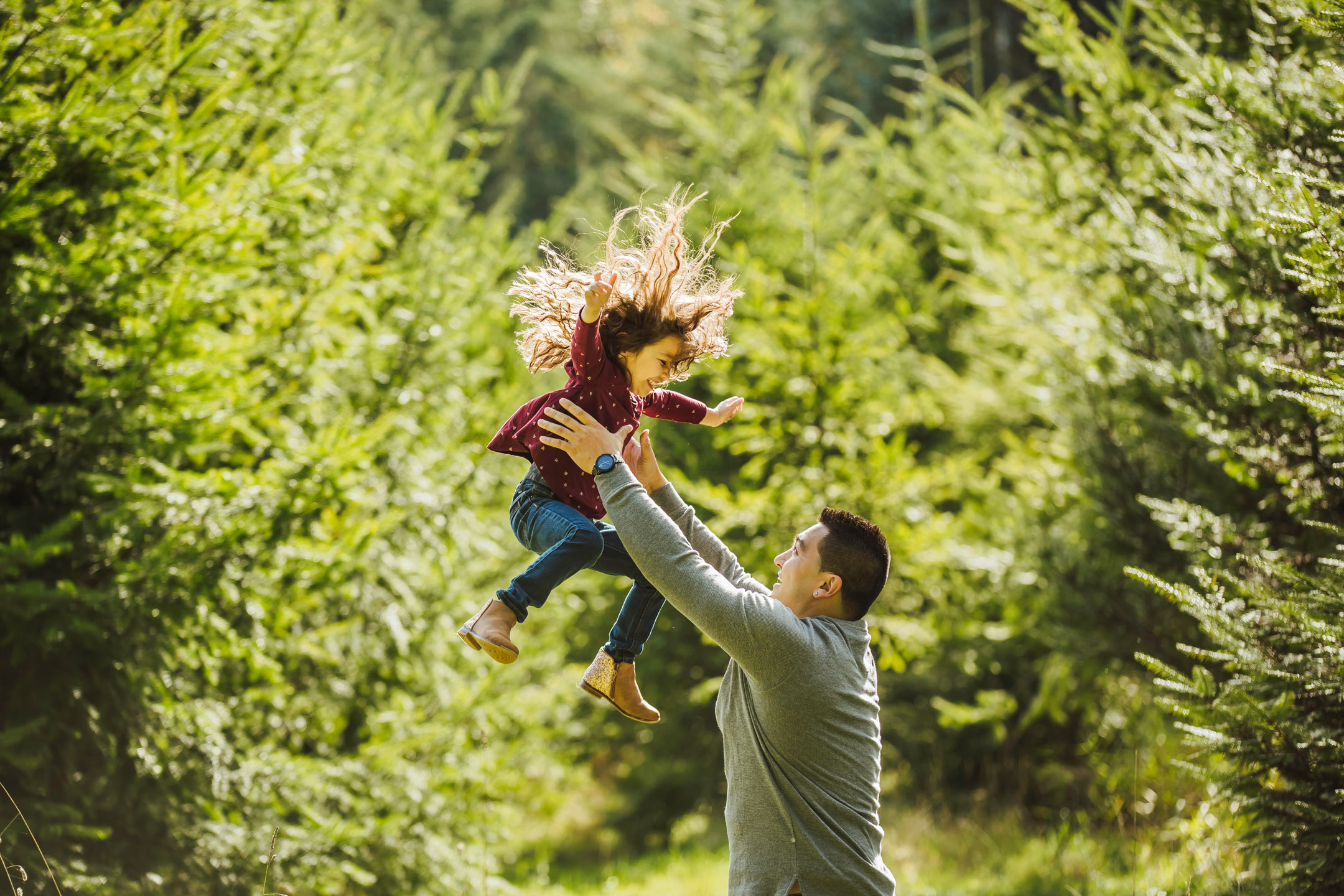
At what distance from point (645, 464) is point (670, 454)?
16.4ft

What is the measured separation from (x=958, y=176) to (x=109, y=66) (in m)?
Result: 7.27

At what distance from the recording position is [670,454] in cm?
787

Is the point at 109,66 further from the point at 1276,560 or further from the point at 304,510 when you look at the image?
the point at 1276,560

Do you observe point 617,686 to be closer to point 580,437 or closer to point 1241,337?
point 580,437

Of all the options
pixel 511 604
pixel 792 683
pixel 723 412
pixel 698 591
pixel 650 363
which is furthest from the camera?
pixel 723 412

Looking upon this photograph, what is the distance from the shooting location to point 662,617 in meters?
7.90

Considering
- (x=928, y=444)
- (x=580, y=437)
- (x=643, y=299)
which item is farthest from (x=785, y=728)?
(x=928, y=444)

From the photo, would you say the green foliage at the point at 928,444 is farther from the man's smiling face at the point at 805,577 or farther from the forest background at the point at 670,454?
the man's smiling face at the point at 805,577

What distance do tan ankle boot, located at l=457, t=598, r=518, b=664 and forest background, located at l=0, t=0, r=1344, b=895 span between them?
101cm

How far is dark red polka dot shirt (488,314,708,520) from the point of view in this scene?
2.58 m

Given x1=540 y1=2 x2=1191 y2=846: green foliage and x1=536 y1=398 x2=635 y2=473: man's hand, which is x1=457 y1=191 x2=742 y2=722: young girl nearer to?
x1=536 y1=398 x2=635 y2=473: man's hand

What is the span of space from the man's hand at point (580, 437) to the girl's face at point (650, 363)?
266 millimetres

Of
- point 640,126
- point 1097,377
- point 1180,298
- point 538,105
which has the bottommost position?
point 1097,377

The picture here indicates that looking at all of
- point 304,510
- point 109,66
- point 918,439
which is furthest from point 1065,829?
point 109,66
